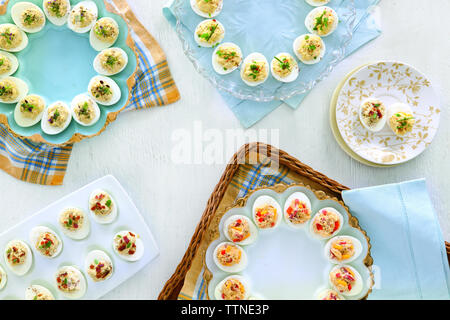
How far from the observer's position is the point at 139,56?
2.56 m

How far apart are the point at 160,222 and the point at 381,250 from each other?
5.05ft

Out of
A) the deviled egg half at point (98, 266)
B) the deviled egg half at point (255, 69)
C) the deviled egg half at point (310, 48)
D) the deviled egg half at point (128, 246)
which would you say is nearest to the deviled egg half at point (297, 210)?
the deviled egg half at point (255, 69)

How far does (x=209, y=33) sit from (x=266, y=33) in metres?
0.41

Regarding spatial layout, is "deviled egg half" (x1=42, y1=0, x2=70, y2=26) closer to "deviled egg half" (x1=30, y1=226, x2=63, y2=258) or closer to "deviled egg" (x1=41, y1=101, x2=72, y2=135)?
"deviled egg" (x1=41, y1=101, x2=72, y2=135)

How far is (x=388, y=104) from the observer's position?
A: 99.5 inches

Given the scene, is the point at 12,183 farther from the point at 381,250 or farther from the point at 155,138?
the point at 381,250

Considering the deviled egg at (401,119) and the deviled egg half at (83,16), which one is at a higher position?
the deviled egg half at (83,16)

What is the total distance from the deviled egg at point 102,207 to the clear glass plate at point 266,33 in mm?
1082

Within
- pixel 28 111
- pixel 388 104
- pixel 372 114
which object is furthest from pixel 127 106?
pixel 388 104

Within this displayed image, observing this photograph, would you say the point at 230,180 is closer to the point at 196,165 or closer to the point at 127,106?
the point at 196,165

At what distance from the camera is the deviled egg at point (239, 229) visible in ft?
7.38

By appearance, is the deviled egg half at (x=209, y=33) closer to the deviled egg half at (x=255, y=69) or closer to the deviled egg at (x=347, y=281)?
the deviled egg half at (x=255, y=69)

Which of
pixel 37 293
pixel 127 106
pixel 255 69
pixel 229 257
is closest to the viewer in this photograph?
pixel 229 257
